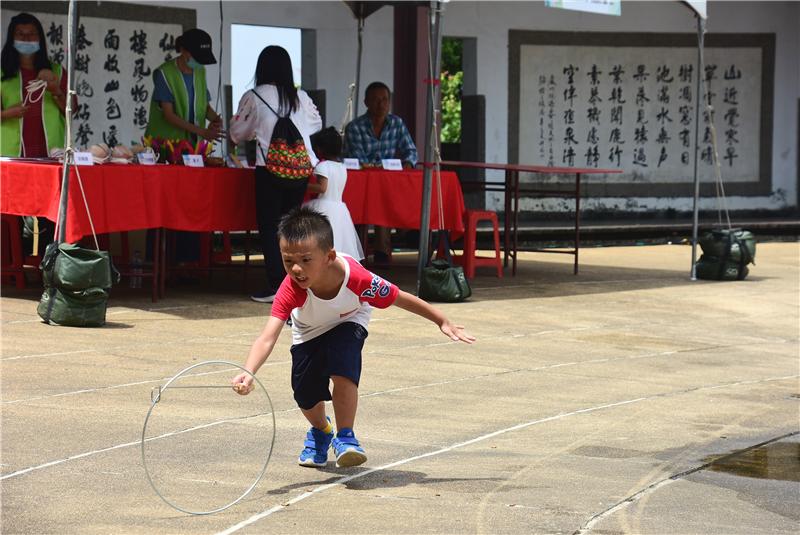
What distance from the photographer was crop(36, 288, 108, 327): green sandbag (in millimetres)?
7996

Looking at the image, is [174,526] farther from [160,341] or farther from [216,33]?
[216,33]

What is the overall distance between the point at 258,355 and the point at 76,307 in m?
3.87

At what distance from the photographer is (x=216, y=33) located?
14.3 meters

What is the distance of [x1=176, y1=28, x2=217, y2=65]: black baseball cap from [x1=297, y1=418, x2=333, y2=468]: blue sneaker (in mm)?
5425

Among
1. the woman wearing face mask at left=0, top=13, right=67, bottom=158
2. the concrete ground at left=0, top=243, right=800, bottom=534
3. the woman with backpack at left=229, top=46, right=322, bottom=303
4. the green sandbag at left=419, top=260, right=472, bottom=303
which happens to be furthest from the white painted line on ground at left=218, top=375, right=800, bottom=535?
→ the woman wearing face mask at left=0, top=13, right=67, bottom=158

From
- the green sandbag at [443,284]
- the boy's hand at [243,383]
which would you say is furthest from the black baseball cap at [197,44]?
the boy's hand at [243,383]

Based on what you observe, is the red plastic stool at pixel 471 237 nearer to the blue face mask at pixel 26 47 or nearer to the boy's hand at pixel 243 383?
the blue face mask at pixel 26 47

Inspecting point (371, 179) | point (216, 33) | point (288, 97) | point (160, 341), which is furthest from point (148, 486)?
point (216, 33)

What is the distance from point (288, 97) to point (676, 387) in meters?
3.56

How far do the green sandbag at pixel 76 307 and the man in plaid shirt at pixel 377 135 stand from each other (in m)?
3.73

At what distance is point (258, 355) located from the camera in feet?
14.5

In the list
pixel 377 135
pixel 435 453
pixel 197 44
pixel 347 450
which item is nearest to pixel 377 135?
pixel 377 135

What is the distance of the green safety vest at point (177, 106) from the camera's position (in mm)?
9992

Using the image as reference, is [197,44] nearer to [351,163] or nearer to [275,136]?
[275,136]
